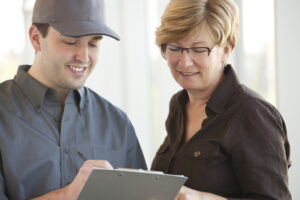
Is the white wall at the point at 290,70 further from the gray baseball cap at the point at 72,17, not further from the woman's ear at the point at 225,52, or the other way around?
the gray baseball cap at the point at 72,17

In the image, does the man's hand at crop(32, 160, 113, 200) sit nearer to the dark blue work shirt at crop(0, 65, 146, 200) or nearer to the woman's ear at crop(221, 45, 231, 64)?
the dark blue work shirt at crop(0, 65, 146, 200)

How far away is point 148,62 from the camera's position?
2832 mm

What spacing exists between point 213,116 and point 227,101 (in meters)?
0.07

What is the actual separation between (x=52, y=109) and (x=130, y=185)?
55 centimetres

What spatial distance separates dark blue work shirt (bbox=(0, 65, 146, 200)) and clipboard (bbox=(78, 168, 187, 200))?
33cm

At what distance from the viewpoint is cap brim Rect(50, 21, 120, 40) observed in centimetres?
159

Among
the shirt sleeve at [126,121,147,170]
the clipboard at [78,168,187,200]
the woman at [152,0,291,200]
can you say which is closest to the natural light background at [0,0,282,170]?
the shirt sleeve at [126,121,147,170]

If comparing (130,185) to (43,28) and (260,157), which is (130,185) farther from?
(43,28)

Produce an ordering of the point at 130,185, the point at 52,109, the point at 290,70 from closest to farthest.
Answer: the point at 130,185 < the point at 52,109 < the point at 290,70

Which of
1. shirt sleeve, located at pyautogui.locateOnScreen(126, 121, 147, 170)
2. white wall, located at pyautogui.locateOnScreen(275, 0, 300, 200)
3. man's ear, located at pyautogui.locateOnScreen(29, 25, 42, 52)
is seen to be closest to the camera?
man's ear, located at pyautogui.locateOnScreen(29, 25, 42, 52)

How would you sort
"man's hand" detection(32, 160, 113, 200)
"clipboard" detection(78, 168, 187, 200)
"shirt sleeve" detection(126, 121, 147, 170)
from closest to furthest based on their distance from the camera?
"clipboard" detection(78, 168, 187, 200) → "man's hand" detection(32, 160, 113, 200) → "shirt sleeve" detection(126, 121, 147, 170)

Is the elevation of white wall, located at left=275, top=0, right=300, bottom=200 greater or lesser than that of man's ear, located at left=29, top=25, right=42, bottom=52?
lesser

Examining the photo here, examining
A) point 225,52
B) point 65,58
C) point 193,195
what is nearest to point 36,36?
point 65,58

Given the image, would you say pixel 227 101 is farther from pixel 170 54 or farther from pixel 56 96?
pixel 56 96
